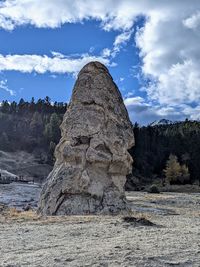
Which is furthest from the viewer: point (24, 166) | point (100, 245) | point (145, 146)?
point (145, 146)

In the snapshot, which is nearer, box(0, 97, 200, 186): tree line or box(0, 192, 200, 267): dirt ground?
box(0, 192, 200, 267): dirt ground

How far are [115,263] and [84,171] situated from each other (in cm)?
1445

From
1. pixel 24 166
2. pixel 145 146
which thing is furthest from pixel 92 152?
pixel 145 146

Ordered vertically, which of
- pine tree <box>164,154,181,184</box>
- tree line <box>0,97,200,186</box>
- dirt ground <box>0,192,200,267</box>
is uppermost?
tree line <box>0,97,200,186</box>

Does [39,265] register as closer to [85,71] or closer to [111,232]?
[111,232]

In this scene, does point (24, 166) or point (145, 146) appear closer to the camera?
point (24, 166)

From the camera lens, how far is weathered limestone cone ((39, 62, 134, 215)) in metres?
22.9

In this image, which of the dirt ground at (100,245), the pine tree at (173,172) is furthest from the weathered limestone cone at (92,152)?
the pine tree at (173,172)

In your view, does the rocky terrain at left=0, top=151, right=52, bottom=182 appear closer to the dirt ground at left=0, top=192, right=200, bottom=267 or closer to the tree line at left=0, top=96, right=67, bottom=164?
the tree line at left=0, top=96, right=67, bottom=164

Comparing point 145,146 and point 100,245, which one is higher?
point 145,146

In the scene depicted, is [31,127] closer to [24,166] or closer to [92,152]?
[24,166]

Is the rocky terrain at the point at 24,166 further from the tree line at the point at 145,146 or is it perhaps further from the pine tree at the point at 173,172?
the pine tree at the point at 173,172

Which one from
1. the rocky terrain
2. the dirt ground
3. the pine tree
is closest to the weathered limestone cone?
the dirt ground

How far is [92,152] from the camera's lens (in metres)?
23.6
